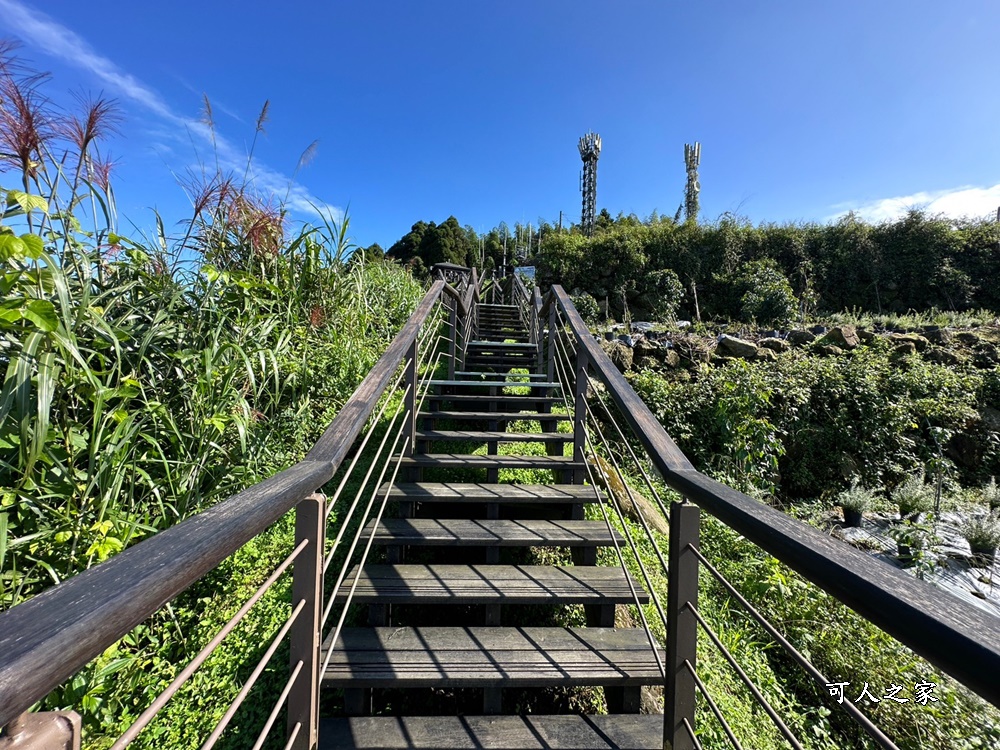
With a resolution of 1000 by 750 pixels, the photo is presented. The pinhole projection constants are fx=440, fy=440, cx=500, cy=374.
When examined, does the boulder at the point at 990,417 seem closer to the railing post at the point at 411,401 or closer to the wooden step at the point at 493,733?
the wooden step at the point at 493,733

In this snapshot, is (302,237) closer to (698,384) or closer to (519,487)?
(519,487)

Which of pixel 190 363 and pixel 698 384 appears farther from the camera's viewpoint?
pixel 698 384

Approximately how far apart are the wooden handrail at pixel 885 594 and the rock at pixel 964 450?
564cm

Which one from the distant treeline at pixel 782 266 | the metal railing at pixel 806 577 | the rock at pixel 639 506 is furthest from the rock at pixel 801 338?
the metal railing at pixel 806 577

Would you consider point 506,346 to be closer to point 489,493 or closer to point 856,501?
point 489,493

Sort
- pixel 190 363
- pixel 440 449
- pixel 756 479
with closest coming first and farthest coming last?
pixel 190 363 → pixel 440 449 → pixel 756 479

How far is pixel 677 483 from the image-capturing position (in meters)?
1.12

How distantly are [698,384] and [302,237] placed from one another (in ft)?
13.3

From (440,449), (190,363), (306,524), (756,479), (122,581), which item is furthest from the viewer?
(756,479)

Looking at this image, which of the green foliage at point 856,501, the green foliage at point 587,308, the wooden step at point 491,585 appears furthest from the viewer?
the green foliage at point 587,308

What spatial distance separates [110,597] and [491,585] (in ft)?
4.53

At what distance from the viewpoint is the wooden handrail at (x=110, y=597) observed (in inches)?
15.2

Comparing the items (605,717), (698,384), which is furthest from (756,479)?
(605,717)

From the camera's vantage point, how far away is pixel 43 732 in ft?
1.38
